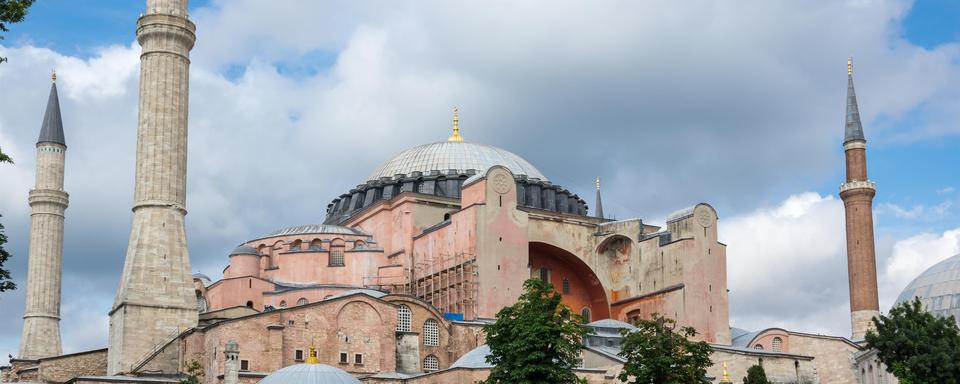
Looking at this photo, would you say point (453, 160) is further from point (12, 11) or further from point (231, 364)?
point (12, 11)

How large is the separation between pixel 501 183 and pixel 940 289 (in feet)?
75.8

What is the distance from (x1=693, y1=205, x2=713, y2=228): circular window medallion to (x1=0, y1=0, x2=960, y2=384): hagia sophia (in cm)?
5

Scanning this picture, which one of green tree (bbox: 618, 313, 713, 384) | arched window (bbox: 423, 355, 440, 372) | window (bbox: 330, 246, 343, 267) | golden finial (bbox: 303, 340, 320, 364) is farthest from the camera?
window (bbox: 330, 246, 343, 267)

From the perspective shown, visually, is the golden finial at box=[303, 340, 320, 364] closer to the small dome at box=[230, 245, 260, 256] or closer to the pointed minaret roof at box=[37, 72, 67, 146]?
the small dome at box=[230, 245, 260, 256]

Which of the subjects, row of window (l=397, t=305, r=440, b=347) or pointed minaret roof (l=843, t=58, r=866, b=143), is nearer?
row of window (l=397, t=305, r=440, b=347)

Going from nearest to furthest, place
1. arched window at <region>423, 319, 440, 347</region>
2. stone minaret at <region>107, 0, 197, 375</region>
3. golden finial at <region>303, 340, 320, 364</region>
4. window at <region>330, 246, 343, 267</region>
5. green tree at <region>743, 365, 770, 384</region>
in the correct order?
golden finial at <region>303, 340, 320, 364</region> → green tree at <region>743, 365, 770, 384</region> → stone minaret at <region>107, 0, 197, 375</region> → arched window at <region>423, 319, 440, 347</region> → window at <region>330, 246, 343, 267</region>

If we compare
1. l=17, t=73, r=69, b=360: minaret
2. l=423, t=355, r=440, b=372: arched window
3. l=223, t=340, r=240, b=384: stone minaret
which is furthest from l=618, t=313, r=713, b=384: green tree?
l=17, t=73, r=69, b=360: minaret

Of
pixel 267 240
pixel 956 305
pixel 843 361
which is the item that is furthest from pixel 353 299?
pixel 956 305

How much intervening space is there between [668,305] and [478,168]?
9.35m

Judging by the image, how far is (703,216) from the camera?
42.5 meters

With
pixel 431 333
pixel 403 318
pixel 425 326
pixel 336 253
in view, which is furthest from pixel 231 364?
pixel 336 253

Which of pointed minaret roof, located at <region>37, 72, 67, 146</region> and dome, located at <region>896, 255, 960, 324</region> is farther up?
pointed minaret roof, located at <region>37, 72, 67, 146</region>

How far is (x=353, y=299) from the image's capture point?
35875 millimetres

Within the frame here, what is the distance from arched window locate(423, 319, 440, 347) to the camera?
37531 mm
